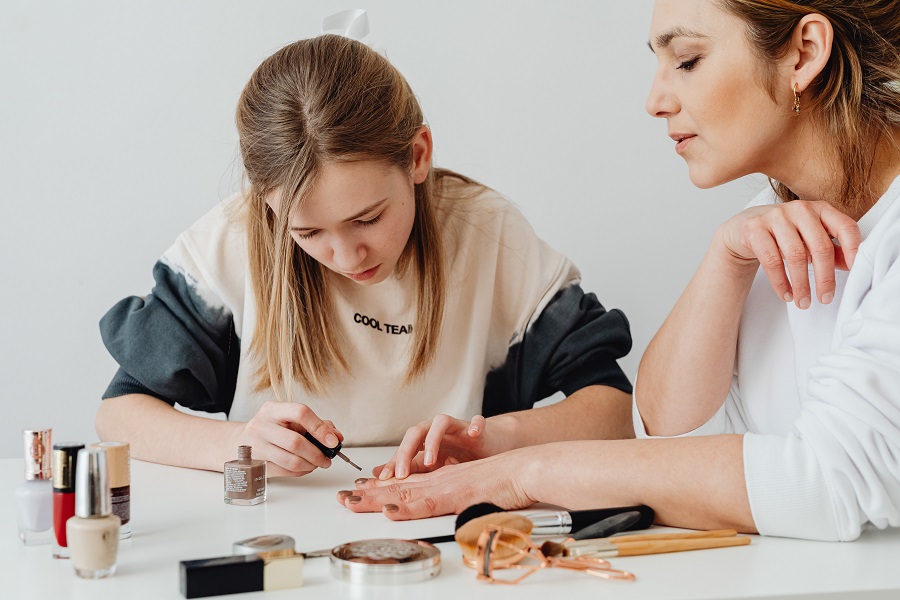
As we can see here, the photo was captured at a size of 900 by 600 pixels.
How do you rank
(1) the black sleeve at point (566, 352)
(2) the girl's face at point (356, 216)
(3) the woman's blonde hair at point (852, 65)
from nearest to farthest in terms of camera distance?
(3) the woman's blonde hair at point (852, 65) → (2) the girl's face at point (356, 216) → (1) the black sleeve at point (566, 352)

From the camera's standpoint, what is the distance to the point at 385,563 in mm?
768

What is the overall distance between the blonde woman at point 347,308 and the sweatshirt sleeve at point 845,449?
422 mm

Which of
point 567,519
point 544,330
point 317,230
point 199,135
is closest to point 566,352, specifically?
point 544,330

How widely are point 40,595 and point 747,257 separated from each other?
0.77 meters

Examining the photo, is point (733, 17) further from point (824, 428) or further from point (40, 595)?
point (40, 595)

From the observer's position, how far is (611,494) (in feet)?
3.05

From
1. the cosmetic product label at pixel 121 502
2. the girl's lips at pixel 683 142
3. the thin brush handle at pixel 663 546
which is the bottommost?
the thin brush handle at pixel 663 546

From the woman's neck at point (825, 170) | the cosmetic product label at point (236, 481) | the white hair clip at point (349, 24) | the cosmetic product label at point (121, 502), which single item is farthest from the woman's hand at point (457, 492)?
the white hair clip at point (349, 24)

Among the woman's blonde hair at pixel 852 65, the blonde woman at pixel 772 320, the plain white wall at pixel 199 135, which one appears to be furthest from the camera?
the plain white wall at pixel 199 135

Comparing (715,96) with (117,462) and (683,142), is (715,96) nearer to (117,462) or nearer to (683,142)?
(683,142)

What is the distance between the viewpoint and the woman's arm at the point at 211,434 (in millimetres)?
1129

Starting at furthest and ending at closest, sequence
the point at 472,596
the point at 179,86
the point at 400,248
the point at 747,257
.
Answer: the point at 179,86, the point at 400,248, the point at 747,257, the point at 472,596

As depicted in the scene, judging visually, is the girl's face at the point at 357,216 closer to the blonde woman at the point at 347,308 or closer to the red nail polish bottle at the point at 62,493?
the blonde woman at the point at 347,308

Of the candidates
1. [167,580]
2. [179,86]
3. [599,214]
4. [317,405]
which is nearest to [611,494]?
[167,580]
